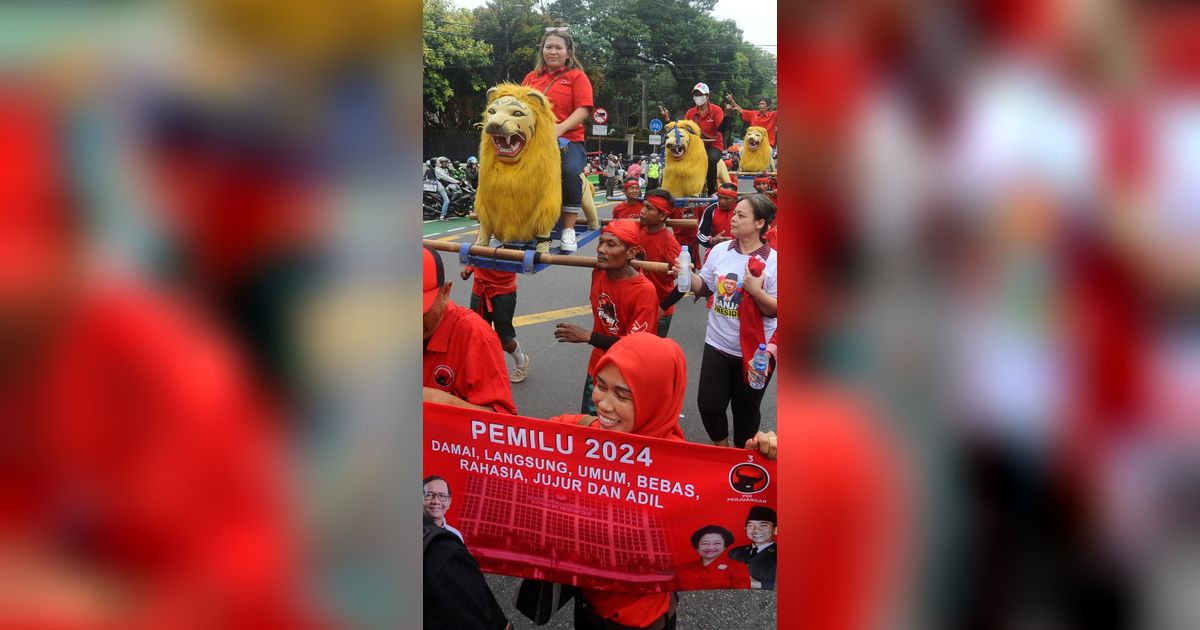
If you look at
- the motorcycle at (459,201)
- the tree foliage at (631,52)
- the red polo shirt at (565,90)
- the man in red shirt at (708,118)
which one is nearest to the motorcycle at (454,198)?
A: the motorcycle at (459,201)

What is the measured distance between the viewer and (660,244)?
483 centimetres

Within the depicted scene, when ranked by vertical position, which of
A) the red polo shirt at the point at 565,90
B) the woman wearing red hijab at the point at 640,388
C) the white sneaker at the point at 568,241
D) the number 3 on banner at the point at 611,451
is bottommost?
the number 3 on banner at the point at 611,451

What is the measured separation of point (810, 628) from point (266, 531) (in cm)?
29

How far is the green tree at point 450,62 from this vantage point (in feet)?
3.46

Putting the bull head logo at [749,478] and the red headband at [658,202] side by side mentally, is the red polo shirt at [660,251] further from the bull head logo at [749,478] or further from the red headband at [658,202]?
the bull head logo at [749,478]

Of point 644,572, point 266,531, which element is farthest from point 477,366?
point 266,531

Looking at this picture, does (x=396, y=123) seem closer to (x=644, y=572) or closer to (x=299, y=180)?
(x=299, y=180)

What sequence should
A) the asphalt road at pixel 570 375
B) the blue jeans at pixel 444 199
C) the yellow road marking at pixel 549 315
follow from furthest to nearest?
the blue jeans at pixel 444 199
the yellow road marking at pixel 549 315
the asphalt road at pixel 570 375

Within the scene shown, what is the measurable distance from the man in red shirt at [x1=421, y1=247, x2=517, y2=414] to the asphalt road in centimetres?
72

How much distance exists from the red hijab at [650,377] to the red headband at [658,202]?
268 cm

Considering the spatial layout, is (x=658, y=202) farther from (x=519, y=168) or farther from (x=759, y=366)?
(x=759, y=366)

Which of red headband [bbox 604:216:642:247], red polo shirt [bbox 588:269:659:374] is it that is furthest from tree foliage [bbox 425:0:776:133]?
red polo shirt [bbox 588:269:659:374]

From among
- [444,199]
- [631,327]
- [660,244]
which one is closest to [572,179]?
[660,244]

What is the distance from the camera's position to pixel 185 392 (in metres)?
0.37
